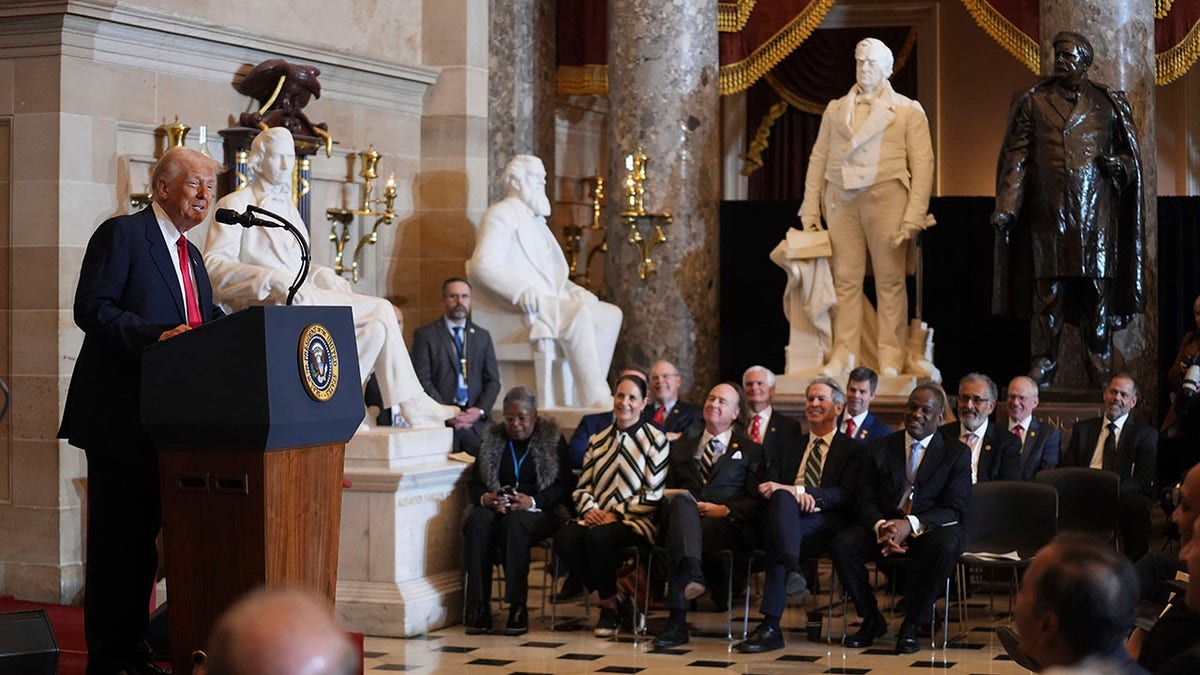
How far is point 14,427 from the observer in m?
8.62

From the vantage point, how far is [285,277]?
309 inches

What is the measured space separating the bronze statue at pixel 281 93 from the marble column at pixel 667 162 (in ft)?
6.88

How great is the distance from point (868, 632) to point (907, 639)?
218 mm

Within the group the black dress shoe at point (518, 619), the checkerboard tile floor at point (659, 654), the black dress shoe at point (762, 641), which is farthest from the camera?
the black dress shoe at point (518, 619)

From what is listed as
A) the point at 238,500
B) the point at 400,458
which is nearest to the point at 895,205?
the point at 400,458

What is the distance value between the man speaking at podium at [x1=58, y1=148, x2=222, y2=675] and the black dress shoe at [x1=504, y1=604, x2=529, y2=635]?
10.4 ft

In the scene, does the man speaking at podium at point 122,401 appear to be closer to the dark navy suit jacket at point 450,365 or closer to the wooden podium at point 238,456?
the wooden podium at point 238,456

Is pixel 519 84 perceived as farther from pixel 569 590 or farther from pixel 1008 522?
pixel 1008 522

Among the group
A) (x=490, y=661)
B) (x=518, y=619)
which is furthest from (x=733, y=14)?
(x=490, y=661)

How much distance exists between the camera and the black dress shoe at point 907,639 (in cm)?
746

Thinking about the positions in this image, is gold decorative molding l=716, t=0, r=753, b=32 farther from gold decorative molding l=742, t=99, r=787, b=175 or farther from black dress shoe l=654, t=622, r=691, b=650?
black dress shoe l=654, t=622, r=691, b=650

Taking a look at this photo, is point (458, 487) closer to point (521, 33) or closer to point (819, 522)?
point (819, 522)

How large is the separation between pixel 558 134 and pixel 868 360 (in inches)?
142

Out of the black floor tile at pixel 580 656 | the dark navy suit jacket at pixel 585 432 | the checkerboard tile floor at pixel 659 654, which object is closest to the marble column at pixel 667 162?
the dark navy suit jacket at pixel 585 432
